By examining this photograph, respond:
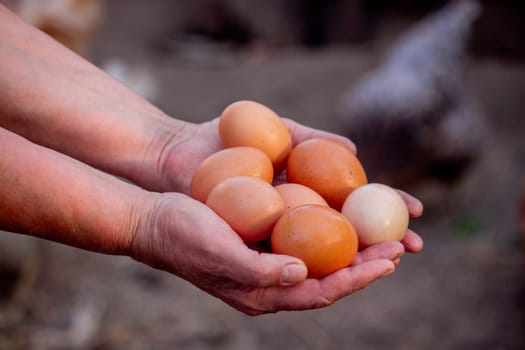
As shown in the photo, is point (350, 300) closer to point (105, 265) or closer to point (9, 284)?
point (105, 265)

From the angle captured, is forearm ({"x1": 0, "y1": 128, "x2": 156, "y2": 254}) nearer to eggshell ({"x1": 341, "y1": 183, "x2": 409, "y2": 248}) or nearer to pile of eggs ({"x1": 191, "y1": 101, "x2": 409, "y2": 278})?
pile of eggs ({"x1": 191, "y1": 101, "x2": 409, "y2": 278})

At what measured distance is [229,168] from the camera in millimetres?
1482

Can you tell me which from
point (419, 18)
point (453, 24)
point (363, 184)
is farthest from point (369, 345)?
point (419, 18)

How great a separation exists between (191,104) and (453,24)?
6.50 feet

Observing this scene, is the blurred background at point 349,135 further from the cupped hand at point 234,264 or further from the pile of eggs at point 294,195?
the cupped hand at point 234,264

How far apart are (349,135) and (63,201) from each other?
2804mm

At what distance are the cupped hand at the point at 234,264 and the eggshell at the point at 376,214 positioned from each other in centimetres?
7

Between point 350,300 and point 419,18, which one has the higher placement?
point 419,18

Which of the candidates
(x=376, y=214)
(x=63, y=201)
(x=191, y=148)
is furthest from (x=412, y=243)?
(x=63, y=201)

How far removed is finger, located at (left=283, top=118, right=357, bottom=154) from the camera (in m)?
1.69

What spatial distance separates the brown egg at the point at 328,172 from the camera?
5.08 feet

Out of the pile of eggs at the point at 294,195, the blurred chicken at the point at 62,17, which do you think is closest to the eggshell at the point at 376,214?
the pile of eggs at the point at 294,195

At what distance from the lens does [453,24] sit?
391 centimetres

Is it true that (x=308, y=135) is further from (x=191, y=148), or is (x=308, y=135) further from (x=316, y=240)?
(x=316, y=240)
